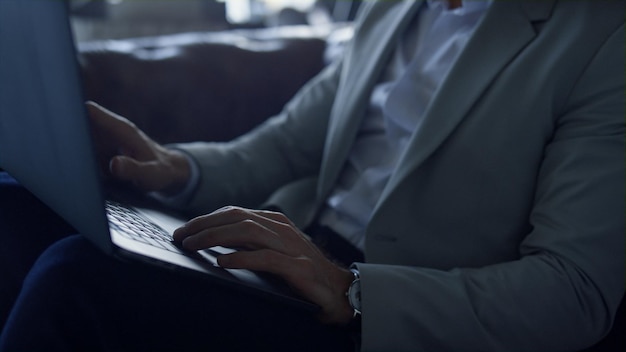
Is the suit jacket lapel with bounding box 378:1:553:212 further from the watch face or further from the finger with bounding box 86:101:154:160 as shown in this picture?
the finger with bounding box 86:101:154:160

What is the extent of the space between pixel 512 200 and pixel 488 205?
3 cm

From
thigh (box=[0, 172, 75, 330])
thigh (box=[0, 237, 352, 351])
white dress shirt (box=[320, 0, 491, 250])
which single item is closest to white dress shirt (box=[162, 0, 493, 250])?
white dress shirt (box=[320, 0, 491, 250])

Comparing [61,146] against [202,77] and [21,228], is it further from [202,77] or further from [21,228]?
[202,77]

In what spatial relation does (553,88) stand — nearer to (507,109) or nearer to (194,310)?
(507,109)

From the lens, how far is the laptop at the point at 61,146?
420 mm

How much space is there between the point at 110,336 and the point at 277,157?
602 mm

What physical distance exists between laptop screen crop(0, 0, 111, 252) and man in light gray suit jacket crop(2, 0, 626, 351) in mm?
122

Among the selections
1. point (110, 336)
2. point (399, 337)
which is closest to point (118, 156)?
point (110, 336)

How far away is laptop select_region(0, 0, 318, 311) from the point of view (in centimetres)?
42

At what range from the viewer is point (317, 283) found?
610mm

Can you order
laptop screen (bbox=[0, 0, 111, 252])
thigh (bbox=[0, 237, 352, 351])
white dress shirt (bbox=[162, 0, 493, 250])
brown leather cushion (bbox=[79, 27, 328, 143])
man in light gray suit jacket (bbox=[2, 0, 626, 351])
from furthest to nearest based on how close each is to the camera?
brown leather cushion (bbox=[79, 27, 328, 143]) → white dress shirt (bbox=[162, 0, 493, 250]) → man in light gray suit jacket (bbox=[2, 0, 626, 351]) → thigh (bbox=[0, 237, 352, 351]) → laptop screen (bbox=[0, 0, 111, 252])

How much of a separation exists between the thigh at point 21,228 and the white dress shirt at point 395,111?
40 cm

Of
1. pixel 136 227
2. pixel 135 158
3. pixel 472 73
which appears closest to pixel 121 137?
pixel 135 158

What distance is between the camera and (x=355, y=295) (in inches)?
25.2
